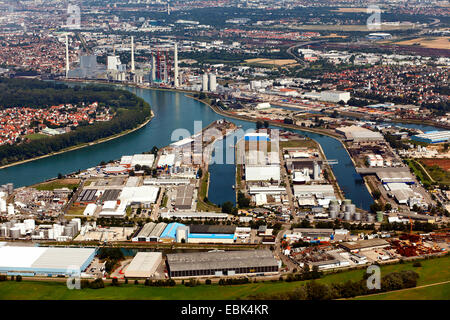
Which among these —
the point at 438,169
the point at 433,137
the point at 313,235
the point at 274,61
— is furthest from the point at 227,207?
the point at 274,61

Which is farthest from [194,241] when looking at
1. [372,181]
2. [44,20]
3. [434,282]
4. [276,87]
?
[44,20]

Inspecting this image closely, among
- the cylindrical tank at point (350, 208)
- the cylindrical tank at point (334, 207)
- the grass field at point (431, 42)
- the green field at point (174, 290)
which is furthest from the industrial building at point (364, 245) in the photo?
the grass field at point (431, 42)

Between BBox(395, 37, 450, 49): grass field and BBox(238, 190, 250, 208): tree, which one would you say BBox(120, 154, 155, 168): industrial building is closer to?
BBox(238, 190, 250, 208): tree

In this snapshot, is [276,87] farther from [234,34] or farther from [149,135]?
[234,34]

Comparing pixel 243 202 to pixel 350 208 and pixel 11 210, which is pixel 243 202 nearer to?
pixel 350 208

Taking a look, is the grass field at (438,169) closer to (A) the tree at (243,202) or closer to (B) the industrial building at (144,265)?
(A) the tree at (243,202)

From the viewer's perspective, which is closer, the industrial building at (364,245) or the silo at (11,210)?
the industrial building at (364,245)

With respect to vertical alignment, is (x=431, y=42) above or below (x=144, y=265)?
above
